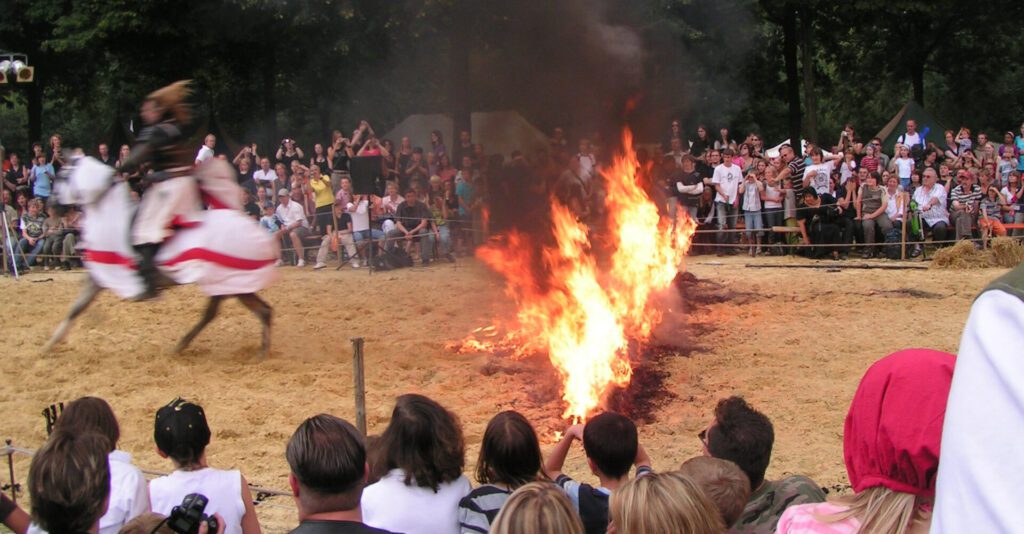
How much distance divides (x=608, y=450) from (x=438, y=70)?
637 inches

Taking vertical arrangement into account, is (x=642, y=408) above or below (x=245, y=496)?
below

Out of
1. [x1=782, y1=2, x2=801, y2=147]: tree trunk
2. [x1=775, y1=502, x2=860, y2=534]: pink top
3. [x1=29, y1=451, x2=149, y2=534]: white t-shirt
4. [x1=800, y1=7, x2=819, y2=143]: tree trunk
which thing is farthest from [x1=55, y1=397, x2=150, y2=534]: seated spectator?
[x1=782, y1=2, x2=801, y2=147]: tree trunk

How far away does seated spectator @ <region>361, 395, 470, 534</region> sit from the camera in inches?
149

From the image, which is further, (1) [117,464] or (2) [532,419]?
(2) [532,419]

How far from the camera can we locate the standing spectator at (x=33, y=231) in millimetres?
16516

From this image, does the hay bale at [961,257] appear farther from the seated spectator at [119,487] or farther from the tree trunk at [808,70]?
the seated spectator at [119,487]

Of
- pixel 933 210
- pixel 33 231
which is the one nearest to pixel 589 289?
pixel 933 210

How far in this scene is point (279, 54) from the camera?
2319 cm

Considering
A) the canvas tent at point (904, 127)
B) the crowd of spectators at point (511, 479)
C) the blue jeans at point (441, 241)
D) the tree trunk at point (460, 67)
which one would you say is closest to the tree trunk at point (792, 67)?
the canvas tent at point (904, 127)

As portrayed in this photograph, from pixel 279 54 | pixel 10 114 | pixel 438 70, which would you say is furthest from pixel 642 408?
pixel 10 114

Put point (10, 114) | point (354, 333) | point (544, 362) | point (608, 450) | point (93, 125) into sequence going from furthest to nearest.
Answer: point (10, 114) → point (93, 125) → point (354, 333) → point (544, 362) → point (608, 450)

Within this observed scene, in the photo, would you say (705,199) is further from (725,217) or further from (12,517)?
(12,517)

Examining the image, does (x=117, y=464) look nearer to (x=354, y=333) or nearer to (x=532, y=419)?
(x=532, y=419)

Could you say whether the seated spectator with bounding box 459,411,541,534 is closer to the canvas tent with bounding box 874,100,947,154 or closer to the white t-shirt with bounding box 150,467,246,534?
the white t-shirt with bounding box 150,467,246,534
